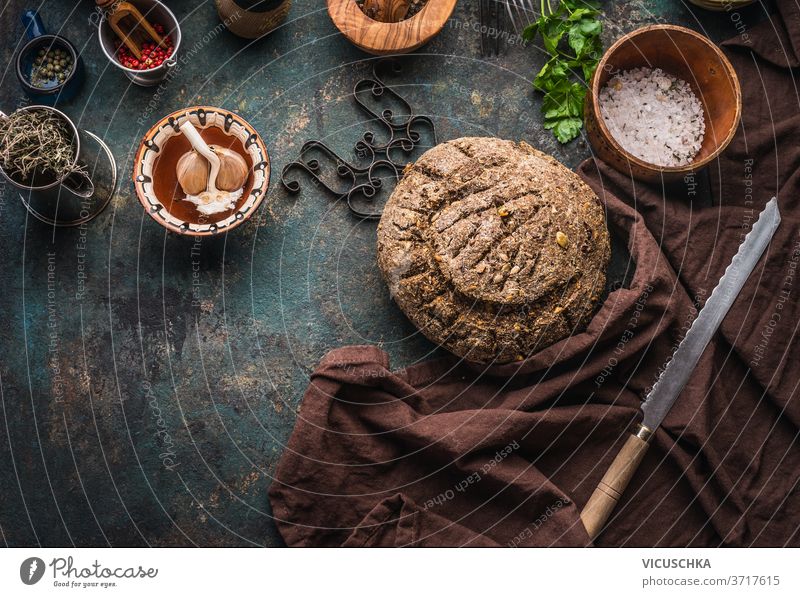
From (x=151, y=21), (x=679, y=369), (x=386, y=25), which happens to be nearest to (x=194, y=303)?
(x=151, y=21)

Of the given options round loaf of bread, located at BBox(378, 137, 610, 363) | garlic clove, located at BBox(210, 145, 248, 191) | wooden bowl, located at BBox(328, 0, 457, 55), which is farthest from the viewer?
wooden bowl, located at BBox(328, 0, 457, 55)

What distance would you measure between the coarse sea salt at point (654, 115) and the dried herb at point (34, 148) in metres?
1.60

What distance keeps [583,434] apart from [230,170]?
129cm

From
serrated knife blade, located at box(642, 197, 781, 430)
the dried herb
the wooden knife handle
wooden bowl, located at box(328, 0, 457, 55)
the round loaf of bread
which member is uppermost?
wooden bowl, located at box(328, 0, 457, 55)

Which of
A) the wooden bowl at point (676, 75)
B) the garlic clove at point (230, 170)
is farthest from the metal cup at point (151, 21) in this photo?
the wooden bowl at point (676, 75)

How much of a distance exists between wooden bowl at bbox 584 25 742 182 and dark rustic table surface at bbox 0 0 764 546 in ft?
0.62

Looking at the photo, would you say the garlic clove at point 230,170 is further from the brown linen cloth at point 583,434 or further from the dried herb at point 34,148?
the brown linen cloth at point 583,434

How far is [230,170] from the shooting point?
2.15m

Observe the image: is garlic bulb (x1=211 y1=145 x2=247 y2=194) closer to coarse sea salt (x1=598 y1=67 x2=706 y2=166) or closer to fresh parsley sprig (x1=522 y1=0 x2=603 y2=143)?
fresh parsley sprig (x1=522 y1=0 x2=603 y2=143)

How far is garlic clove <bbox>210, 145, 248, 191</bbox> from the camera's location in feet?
7.05

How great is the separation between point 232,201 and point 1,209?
769mm

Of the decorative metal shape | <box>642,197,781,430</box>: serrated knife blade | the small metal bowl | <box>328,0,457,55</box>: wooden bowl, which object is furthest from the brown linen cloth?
the small metal bowl

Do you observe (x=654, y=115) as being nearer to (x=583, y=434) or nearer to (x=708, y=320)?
(x=708, y=320)

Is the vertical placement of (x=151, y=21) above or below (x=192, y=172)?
above
